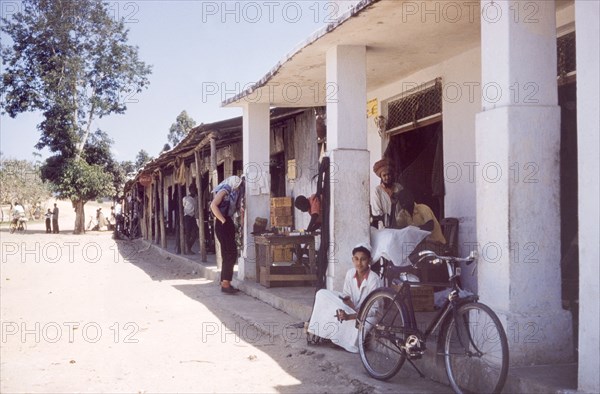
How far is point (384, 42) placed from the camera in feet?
22.9

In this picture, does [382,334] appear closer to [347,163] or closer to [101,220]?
[347,163]

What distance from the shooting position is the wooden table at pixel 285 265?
9.03 metres

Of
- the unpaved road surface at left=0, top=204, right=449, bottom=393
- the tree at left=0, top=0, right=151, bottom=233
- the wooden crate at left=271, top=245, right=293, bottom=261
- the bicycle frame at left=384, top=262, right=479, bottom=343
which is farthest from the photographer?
the tree at left=0, top=0, right=151, bottom=233

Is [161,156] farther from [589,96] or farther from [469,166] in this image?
[589,96]

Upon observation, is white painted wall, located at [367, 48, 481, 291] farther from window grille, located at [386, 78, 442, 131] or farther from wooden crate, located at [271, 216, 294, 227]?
wooden crate, located at [271, 216, 294, 227]

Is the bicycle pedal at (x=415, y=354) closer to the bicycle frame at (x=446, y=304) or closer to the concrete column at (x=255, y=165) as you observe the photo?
the bicycle frame at (x=446, y=304)

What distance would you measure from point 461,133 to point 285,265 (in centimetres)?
354

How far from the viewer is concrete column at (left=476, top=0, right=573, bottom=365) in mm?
4375

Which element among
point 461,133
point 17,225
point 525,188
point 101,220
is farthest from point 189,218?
point 101,220

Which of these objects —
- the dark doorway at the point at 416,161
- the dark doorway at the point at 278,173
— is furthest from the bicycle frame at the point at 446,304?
the dark doorway at the point at 278,173

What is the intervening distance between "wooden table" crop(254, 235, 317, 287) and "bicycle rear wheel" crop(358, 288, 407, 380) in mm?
3589

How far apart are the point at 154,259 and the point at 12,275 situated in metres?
4.90

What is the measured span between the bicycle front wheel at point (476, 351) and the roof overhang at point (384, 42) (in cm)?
282

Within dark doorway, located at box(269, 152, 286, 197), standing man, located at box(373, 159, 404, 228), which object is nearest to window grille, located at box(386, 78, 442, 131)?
standing man, located at box(373, 159, 404, 228)
